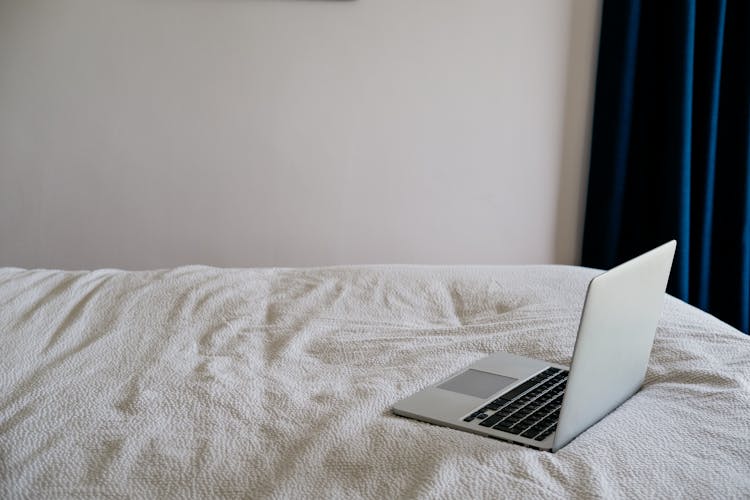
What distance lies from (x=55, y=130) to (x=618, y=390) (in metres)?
2.12

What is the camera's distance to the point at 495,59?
9.56 feet

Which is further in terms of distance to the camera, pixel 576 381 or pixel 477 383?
pixel 477 383

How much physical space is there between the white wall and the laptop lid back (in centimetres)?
160

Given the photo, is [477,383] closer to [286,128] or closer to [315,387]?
[315,387]

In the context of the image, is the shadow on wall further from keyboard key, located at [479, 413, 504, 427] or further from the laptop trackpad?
keyboard key, located at [479, 413, 504, 427]

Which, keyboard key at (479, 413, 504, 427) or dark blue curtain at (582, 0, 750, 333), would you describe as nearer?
keyboard key at (479, 413, 504, 427)

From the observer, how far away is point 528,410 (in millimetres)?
1301

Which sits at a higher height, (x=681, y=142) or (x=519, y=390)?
(x=681, y=142)

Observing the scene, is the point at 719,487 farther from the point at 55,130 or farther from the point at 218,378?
the point at 55,130

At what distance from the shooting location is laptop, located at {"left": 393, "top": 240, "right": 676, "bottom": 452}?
3.84ft

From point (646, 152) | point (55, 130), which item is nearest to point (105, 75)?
point (55, 130)

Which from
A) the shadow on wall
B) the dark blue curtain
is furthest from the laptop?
the shadow on wall

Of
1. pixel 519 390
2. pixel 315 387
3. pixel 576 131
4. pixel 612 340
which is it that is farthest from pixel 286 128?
pixel 612 340

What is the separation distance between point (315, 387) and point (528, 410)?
35 centimetres
